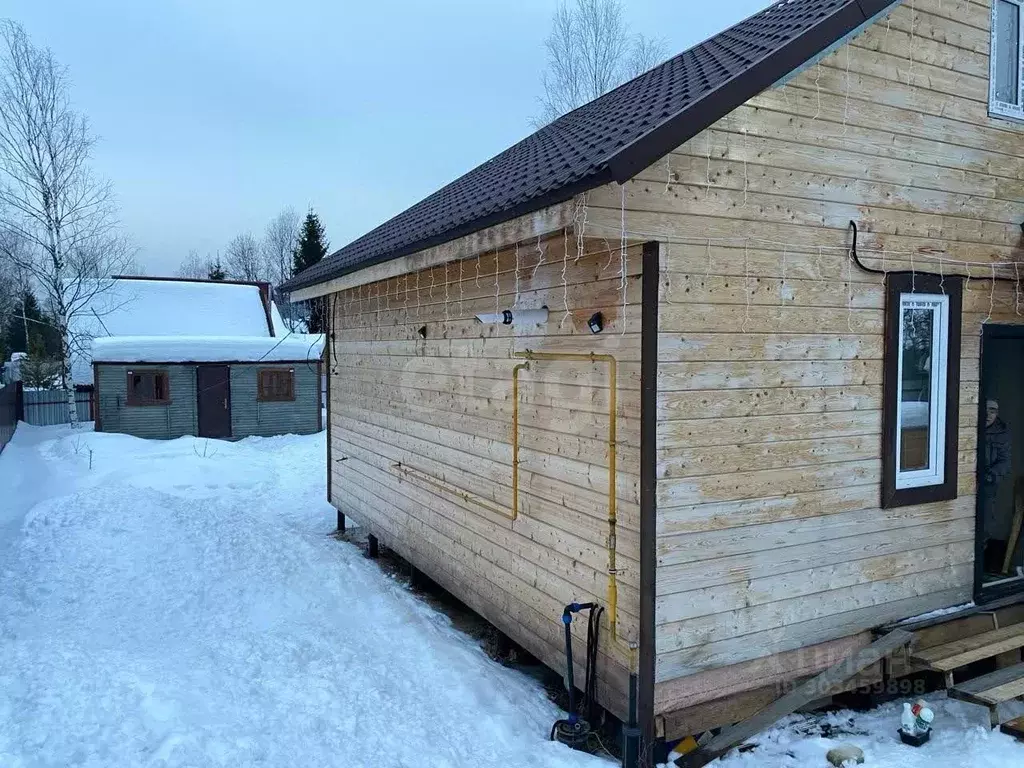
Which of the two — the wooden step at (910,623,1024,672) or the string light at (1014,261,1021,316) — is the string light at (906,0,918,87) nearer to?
the string light at (1014,261,1021,316)

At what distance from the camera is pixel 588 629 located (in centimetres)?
417

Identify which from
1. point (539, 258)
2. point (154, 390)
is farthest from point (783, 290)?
point (154, 390)

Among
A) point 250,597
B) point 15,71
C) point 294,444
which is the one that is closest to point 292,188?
point 15,71

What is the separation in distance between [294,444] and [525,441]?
14.2 meters

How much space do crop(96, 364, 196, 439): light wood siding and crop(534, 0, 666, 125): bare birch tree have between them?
524 inches

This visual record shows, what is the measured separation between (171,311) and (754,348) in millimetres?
20854

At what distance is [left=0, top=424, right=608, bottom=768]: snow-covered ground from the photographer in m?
3.88

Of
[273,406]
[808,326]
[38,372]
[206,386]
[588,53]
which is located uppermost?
[588,53]

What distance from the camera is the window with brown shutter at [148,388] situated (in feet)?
58.7

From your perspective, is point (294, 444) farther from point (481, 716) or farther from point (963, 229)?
point (963, 229)

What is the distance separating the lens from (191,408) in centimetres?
1852

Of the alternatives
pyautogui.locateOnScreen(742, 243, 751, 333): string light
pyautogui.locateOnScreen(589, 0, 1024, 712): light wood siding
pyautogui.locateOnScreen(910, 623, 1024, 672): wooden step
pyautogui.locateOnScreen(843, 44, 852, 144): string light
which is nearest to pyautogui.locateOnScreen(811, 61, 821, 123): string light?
pyautogui.locateOnScreen(589, 0, 1024, 712): light wood siding

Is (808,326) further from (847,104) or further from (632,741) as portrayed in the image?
(632,741)

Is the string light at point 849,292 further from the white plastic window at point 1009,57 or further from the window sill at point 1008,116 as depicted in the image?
the white plastic window at point 1009,57
